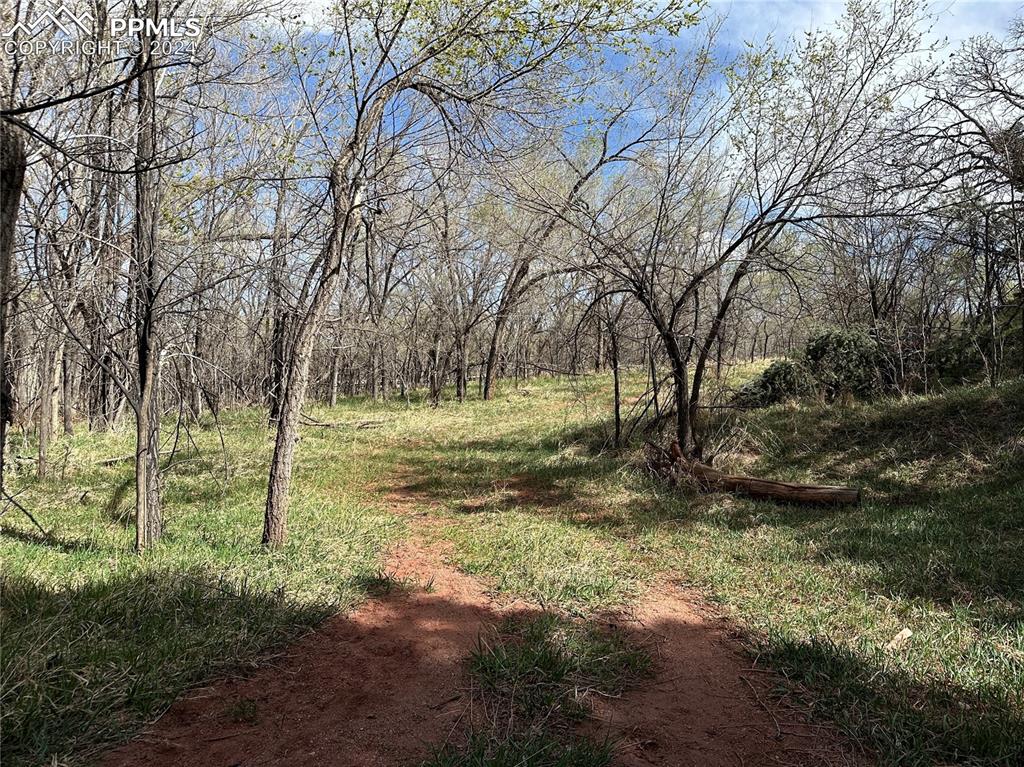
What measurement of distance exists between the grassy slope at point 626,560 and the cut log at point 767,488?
0.32 meters

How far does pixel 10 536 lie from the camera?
486 centimetres

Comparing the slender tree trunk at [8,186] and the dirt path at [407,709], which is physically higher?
the slender tree trunk at [8,186]

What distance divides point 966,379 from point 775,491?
6005 mm

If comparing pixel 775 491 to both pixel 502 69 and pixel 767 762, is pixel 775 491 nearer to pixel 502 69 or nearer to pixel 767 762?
pixel 767 762

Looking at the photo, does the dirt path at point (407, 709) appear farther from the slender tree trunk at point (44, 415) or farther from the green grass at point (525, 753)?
the slender tree trunk at point (44, 415)

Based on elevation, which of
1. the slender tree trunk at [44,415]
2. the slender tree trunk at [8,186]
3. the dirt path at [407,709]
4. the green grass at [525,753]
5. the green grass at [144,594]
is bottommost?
the dirt path at [407,709]

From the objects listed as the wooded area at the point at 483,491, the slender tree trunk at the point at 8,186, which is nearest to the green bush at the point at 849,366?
the wooded area at the point at 483,491

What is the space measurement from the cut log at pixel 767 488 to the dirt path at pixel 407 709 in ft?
10.6

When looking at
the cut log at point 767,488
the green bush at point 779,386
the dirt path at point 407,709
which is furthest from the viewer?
the green bush at point 779,386

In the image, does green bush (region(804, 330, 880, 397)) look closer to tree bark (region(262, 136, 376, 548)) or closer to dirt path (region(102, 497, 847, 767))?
dirt path (region(102, 497, 847, 767))

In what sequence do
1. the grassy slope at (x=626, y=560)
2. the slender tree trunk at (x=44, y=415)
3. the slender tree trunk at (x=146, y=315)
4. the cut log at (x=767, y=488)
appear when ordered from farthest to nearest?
the slender tree trunk at (x=44, y=415) < the cut log at (x=767, y=488) < the slender tree trunk at (x=146, y=315) < the grassy slope at (x=626, y=560)

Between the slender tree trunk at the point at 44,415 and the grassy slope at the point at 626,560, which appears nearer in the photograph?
the grassy slope at the point at 626,560

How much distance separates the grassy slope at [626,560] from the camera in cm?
272

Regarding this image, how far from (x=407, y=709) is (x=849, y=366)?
10.1 meters
